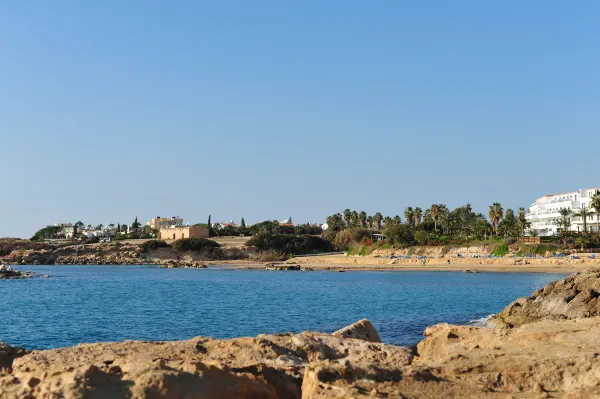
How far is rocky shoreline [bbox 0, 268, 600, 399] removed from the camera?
7.06 metres

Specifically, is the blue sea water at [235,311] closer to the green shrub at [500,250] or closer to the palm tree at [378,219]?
the green shrub at [500,250]

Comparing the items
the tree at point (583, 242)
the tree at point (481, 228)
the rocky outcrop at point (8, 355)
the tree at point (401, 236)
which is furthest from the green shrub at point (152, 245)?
the rocky outcrop at point (8, 355)

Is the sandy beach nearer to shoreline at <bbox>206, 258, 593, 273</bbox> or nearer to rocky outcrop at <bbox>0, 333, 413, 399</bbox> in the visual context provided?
shoreline at <bbox>206, 258, 593, 273</bbox>

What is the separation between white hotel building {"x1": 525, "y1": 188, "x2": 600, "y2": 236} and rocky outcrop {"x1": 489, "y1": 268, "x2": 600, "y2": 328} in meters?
85.6

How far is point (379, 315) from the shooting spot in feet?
119

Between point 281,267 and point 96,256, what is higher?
point 96,256

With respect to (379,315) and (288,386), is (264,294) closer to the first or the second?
(379,315)

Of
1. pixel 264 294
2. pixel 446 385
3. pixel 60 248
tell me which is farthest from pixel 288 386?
pixel 60 248

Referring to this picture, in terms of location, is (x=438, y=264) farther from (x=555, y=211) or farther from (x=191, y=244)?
(x=191, y=244)

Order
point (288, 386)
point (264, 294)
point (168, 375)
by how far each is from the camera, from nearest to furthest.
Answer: point (168, 375) < point (288, 386) < point (264, 294)

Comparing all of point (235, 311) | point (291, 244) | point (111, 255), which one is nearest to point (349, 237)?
point (291, 244)

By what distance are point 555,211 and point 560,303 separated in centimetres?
10267

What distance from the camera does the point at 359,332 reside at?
43.5ft

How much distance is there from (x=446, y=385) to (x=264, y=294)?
152 ft
